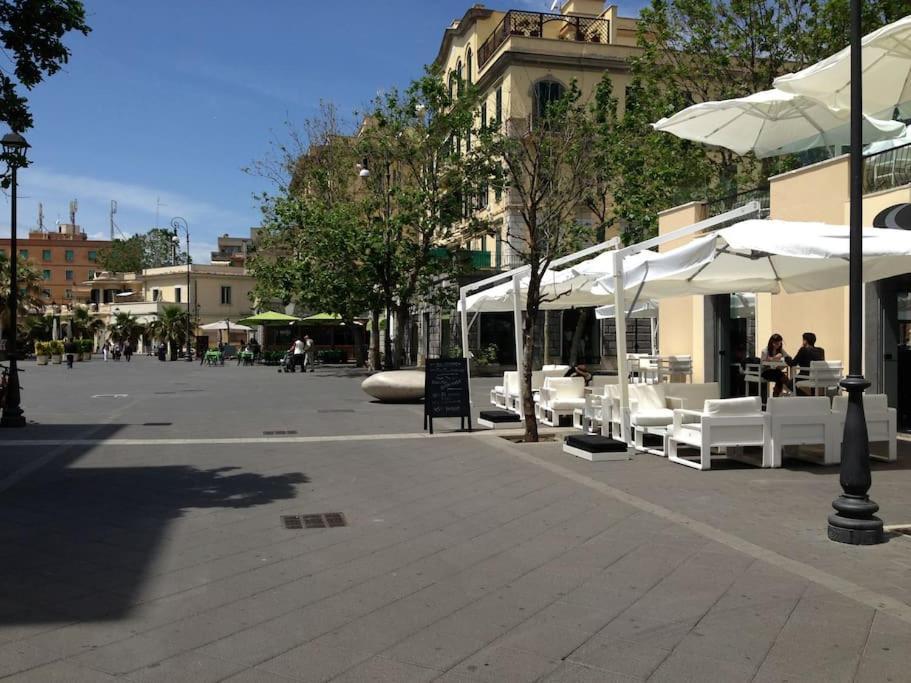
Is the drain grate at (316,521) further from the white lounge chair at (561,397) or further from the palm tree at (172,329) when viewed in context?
the palm tree at (172,329)

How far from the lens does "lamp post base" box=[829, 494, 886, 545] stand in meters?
6.27

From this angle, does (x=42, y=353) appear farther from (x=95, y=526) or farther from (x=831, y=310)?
(x=95, y=526)

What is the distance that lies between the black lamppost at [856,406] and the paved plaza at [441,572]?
0.63 feet

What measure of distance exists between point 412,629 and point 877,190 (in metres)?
11.9

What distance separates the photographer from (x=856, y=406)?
21.0 feet

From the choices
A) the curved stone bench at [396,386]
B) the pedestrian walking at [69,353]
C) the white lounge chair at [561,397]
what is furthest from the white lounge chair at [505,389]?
the pedestrian walking at [69,353]

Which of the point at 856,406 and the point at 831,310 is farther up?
the point at 831,310

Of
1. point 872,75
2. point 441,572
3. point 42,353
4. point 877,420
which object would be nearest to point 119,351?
point 42,353

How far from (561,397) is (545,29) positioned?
27.9m

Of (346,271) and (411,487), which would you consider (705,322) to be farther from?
(346,271)

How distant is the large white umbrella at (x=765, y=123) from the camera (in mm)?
13883

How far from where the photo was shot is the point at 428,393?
13695 mm

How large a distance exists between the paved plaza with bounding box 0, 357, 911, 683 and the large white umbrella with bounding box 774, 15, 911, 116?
5.55 meters

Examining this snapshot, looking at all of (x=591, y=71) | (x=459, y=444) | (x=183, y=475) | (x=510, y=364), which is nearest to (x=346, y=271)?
(x=510, y=364)
